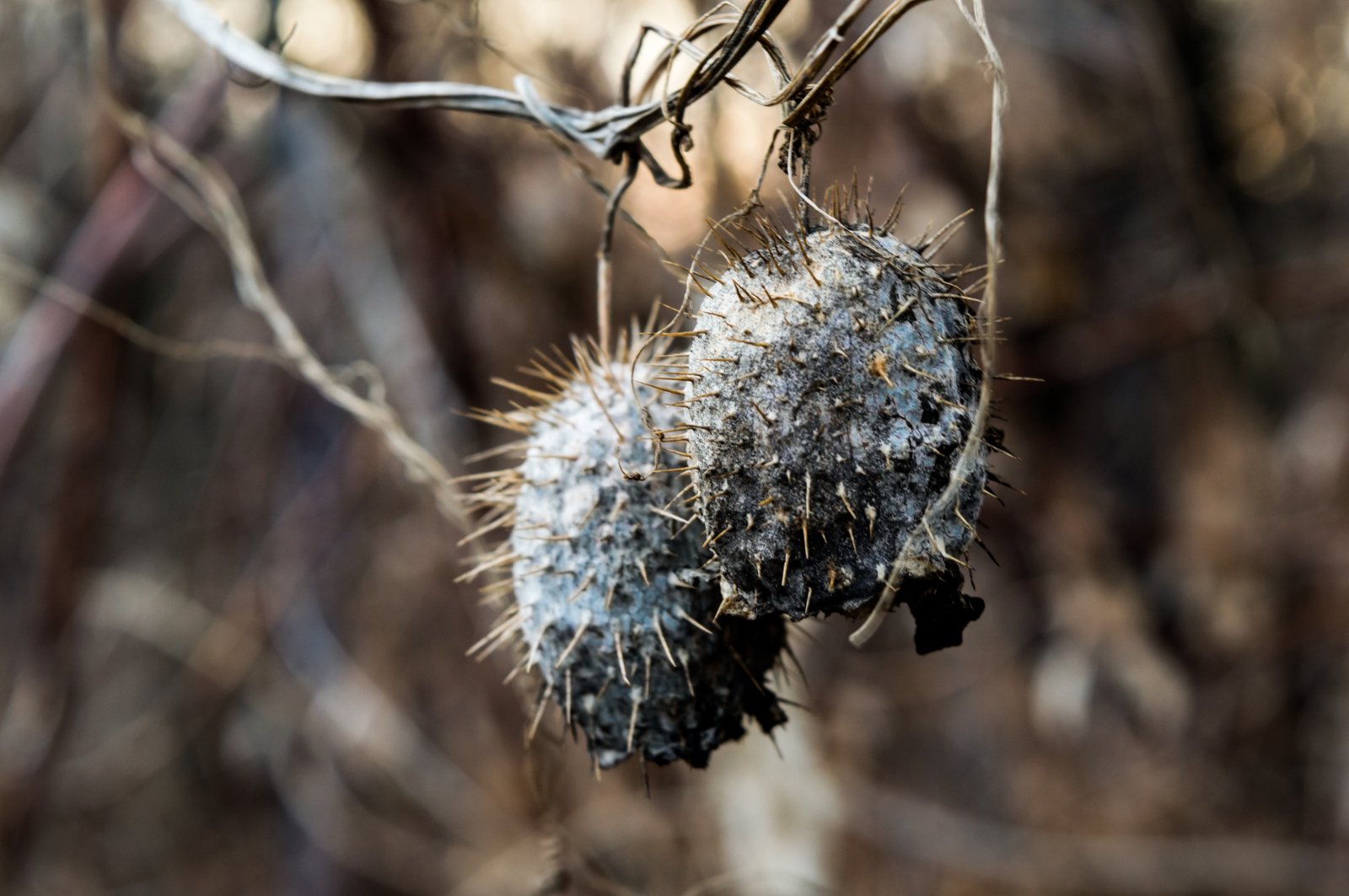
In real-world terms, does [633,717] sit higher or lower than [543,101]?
lower

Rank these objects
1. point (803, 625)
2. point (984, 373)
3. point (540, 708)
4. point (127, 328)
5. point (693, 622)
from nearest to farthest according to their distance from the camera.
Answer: point (984, 373) < point (693, 622) < point (540, 708) < point (127, 328) < point (803, 625)

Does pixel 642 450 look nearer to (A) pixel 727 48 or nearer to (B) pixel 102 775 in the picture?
(A) pixel 727 48

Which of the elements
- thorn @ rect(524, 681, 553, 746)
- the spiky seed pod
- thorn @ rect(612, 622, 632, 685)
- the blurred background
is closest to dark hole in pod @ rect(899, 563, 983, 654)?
the spiky seed pod

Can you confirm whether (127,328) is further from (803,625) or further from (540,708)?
A: (803,625)

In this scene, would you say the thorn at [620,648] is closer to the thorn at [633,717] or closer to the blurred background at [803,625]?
the thorn at [633,717]

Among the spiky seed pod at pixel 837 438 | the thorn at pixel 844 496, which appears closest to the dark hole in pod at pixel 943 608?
the spiky seed pod at pixel 837 438

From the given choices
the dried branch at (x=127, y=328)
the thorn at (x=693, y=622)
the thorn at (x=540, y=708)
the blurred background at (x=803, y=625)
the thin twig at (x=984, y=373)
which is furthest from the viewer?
the blurred background at (x=803, y=625)

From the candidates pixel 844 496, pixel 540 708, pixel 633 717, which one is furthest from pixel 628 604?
pixel 844 496
